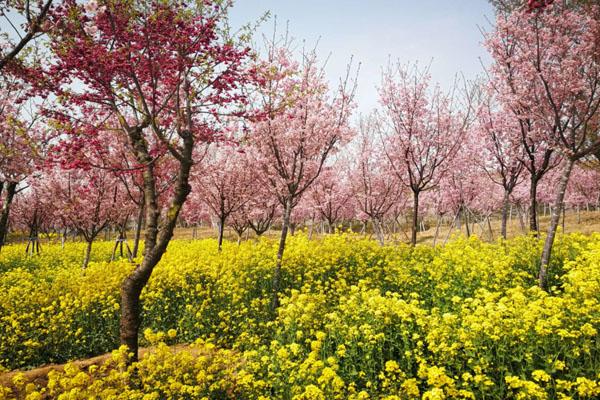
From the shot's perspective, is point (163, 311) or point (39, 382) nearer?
point (39, 382)

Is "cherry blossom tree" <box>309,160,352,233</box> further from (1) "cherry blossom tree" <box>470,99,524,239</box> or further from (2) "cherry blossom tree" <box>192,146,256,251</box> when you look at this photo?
(1) "cherry blossom tree" <box>470,99,524,239</box>

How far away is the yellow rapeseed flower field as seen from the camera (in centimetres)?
480

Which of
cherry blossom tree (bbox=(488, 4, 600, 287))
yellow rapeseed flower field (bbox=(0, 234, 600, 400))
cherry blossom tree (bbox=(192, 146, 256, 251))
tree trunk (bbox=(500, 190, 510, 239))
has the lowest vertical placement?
yellow rapeseed flower field (bbox=(0, 234, 600, 400))

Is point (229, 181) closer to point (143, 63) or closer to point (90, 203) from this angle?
point (90, 203)

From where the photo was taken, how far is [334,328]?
6.34 meters

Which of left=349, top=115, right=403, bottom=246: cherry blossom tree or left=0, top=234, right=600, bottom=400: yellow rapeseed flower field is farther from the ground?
left=349, top=115, right=403, bottom=246: cherry blossom tree

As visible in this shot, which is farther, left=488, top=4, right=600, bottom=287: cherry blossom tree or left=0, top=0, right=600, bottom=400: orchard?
left=488, top=4, right=600, bottom=287: cherry blossom tree

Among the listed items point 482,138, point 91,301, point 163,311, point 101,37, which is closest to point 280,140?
point 101,37

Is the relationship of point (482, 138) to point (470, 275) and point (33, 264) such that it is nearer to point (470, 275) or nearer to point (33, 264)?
point (470, 275)

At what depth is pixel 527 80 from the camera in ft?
34.2

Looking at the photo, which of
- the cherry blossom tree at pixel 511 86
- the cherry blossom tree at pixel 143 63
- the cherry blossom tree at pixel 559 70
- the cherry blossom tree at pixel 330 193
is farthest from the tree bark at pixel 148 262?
the cherry blossom tree at pixel 330 193

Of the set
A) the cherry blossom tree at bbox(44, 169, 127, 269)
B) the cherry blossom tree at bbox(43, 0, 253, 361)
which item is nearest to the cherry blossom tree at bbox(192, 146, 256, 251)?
the cherry blossom tree at bbox(44, 169, 127, 269)

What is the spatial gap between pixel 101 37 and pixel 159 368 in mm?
6355

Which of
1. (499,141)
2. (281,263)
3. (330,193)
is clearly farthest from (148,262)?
(330,193)
